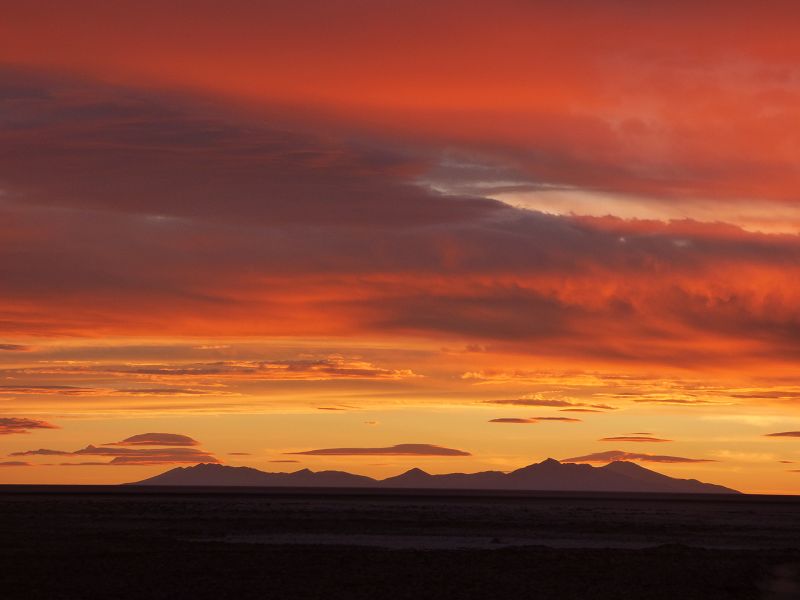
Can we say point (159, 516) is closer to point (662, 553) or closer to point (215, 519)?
point (215, 519)

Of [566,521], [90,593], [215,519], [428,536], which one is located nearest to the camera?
[90,593]

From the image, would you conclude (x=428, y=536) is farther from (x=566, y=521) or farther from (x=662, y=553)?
(x=566, y=521)

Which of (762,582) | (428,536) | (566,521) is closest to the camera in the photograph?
(762,582)

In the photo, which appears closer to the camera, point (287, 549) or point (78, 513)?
point (287, 549)

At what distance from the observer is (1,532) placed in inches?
2269

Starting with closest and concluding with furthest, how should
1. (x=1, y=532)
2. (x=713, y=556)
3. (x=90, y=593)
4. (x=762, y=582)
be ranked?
(x=90, y=593), (x=762, y=582), (x=713, y=556), (x=1, y=532)

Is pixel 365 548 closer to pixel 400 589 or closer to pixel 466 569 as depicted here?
pixel 466 569

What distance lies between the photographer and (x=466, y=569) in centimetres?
4228

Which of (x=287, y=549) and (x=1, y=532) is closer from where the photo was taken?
(x=287, y=549)

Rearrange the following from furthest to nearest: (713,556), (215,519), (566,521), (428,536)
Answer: (566,521) < (215,519) < (428,536) < (713,556)

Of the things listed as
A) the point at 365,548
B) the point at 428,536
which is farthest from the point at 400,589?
the point at 428,536

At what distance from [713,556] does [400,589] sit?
19129 mm

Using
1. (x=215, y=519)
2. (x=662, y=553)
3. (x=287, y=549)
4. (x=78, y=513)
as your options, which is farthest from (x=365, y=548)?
(x=78, y=513)

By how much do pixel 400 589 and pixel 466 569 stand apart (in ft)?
21.2
